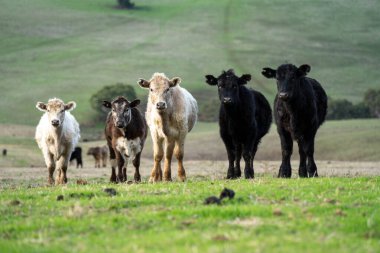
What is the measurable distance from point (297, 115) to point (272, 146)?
39189 millimetres

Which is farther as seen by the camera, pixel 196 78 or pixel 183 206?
pixel 196 78

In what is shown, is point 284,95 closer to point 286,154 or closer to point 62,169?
point 286,154

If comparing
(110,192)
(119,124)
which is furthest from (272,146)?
(110,192)

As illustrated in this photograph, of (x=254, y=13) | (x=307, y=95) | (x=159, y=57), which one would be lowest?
(x=307, y=95)

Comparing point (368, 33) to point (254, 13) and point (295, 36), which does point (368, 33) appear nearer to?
point (295, 36)

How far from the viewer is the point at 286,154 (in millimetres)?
19281

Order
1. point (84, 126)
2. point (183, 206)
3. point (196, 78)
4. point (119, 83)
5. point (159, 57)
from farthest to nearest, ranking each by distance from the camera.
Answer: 1. point (159, 57)
2. point (196, 78)
3. point (119, 83)
4. point (84, 126)
5. point (183, 206)

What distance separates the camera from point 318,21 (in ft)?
432

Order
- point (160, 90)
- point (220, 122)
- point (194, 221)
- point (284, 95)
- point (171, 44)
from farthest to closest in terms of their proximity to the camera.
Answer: point (171, 44) < point (220, 122) < point (160, 90) < point (284, 95) < point (194, 221)

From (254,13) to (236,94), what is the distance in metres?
120

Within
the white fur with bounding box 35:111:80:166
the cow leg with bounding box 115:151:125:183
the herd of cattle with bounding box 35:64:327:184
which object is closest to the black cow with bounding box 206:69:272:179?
the herd of cattle with bounding box 35:64:327:184

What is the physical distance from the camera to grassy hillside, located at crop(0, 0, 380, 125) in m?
100

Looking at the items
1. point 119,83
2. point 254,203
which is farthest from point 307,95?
point 119,83

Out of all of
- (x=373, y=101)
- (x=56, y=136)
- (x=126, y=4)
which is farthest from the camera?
(x=126, y=4)
